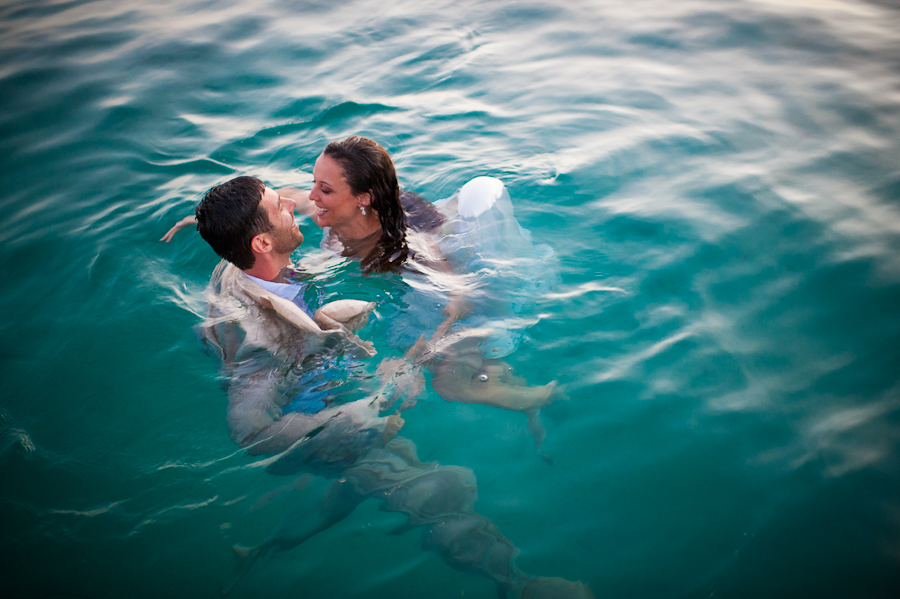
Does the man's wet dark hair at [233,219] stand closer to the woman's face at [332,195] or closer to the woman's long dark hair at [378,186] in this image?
the woman's face at [332,195]

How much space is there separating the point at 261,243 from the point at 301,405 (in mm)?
1240

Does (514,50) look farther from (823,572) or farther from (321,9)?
(823,572)

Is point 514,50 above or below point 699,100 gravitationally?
above

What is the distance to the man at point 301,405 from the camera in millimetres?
3471

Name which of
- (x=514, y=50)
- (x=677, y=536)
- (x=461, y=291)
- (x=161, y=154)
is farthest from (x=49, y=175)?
(x=677, y=536)

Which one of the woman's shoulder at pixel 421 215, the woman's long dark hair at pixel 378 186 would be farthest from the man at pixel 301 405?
the woman's shoulder at pixel 421 215

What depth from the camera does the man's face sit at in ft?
13.6

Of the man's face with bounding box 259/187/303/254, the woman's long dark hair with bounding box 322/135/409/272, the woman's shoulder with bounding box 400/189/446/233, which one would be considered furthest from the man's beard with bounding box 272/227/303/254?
the woman's shoulder with bounding box 400/189/446/233

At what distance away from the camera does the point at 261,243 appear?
13.3 ft

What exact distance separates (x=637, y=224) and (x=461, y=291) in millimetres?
2082

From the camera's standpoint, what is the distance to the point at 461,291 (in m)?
4.76

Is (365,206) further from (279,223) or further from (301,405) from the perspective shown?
(301,405)

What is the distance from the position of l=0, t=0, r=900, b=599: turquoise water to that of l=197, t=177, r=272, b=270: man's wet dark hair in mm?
1080

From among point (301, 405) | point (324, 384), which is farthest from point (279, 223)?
point (301, 405)
